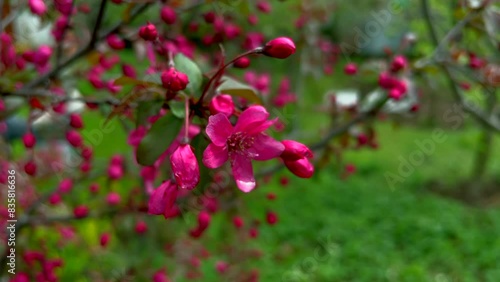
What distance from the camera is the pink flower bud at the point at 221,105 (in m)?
1.04

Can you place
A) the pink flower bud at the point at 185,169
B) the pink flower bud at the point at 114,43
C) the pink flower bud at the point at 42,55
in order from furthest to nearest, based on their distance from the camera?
1. the pink flower bud at the point at 42,55
2. the pink flower bud at the point at 114,43
3. the pink flower bud at the point at 185,169

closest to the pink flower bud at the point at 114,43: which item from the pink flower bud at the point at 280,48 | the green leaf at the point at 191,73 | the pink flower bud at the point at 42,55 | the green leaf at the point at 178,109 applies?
the pink flower bud at the point at 42,55

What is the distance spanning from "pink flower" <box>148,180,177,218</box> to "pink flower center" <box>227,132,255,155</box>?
117 mm

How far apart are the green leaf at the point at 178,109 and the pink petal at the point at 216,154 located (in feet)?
0.44

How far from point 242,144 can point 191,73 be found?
0.23 meters

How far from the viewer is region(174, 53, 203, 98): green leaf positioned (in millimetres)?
1149

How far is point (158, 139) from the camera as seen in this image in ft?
3.71

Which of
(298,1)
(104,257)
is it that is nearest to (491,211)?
(298,1)

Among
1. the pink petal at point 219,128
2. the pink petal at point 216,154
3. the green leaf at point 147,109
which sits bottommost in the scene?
the green leaf at point 147,109

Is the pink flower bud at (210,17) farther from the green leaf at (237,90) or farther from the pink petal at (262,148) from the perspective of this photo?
the pink petal at (262,148)

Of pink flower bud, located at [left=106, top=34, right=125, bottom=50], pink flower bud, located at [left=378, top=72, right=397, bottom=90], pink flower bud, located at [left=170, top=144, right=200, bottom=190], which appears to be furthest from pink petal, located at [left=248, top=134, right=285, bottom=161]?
pink flower bud, located at [left=378, top=72, right=397, bottom=90]

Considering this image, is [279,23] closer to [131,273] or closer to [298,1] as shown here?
[298,1]

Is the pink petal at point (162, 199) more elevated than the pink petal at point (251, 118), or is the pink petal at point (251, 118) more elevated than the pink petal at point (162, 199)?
the pink petal at point (251, 118)

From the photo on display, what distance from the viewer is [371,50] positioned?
1523cm
